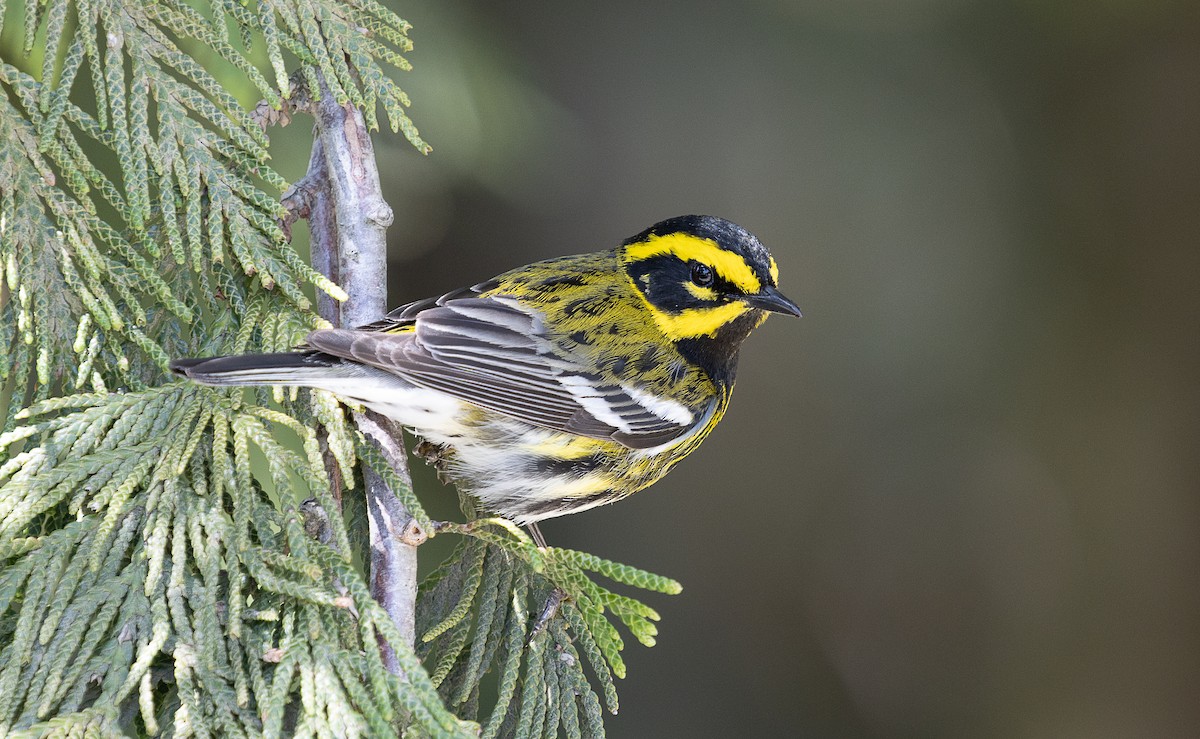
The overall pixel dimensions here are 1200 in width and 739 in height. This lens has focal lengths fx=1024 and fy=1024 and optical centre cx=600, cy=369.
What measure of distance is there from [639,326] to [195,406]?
1237mm

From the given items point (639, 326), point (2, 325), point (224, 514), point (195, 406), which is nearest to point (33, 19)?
point (2, 325)

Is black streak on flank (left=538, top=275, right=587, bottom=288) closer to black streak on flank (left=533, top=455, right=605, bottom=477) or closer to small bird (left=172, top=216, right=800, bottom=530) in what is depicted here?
small bird (left=172, top=216, right=800, bottom=530)

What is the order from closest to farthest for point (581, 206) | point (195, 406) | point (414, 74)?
point (195, 406) < point (414, 74) < point (581, 206)

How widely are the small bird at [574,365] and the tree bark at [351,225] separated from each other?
70mm

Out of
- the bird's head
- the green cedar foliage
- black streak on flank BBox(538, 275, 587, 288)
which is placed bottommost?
the green cedar foliage

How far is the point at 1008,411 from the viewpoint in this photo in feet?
16.6

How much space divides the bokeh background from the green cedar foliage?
9.12 feet

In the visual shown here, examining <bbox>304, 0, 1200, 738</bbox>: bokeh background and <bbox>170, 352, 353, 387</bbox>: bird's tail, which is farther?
<bbox>304, 0, 1200, 738</bbox>: bokeh background

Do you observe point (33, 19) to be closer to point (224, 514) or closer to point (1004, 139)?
point (224, 514)

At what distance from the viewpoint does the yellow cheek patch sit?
272 centimetres

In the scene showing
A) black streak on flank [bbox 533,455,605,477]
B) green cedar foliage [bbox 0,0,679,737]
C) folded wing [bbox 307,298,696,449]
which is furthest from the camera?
black streak on flank [bbox 533,455,605,477]

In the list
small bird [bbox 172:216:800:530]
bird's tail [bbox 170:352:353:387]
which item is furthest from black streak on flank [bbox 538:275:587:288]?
bird's tail [bbox 170:352:353:387]

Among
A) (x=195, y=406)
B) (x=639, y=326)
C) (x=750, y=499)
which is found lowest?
(x=750, y=499)

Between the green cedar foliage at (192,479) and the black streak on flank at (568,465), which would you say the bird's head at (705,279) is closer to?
the black streak on flank at (568,465)
